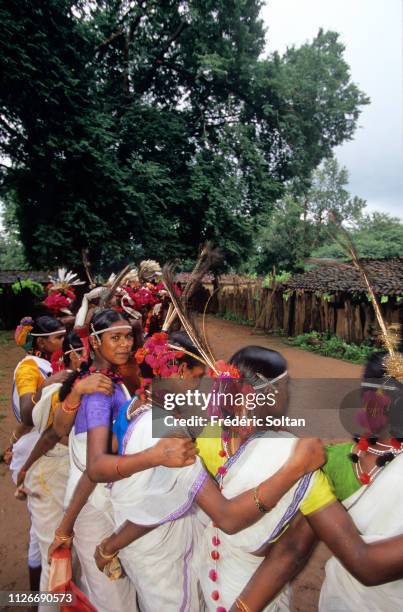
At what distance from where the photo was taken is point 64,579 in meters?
1.90

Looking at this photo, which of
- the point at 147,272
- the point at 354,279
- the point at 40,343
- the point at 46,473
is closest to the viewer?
Result: the point at 46,473

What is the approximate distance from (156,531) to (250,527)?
48cm

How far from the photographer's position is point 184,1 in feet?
51.2

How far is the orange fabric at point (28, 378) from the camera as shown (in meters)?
2.45

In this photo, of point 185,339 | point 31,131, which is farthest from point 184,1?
point 185,339

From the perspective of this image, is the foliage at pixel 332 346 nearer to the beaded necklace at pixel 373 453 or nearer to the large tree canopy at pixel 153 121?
the large tree canopy at pixel 153 121

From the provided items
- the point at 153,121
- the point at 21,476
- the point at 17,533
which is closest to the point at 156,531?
the point at 21,476

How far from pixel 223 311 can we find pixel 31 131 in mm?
13622

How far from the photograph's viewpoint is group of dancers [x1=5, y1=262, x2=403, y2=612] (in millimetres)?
1193

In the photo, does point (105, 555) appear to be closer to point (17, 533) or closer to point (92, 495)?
point (92, 495)

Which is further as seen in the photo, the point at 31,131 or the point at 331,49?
the point at 331,49

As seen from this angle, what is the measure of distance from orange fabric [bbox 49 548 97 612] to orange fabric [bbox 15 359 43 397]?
929 mm

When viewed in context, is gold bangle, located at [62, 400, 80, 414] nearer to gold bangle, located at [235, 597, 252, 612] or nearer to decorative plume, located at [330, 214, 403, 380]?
gold bangle, located at [235, 597, 252, 612]

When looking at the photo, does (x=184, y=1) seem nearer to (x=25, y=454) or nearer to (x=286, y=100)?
(x=286, y=100)
